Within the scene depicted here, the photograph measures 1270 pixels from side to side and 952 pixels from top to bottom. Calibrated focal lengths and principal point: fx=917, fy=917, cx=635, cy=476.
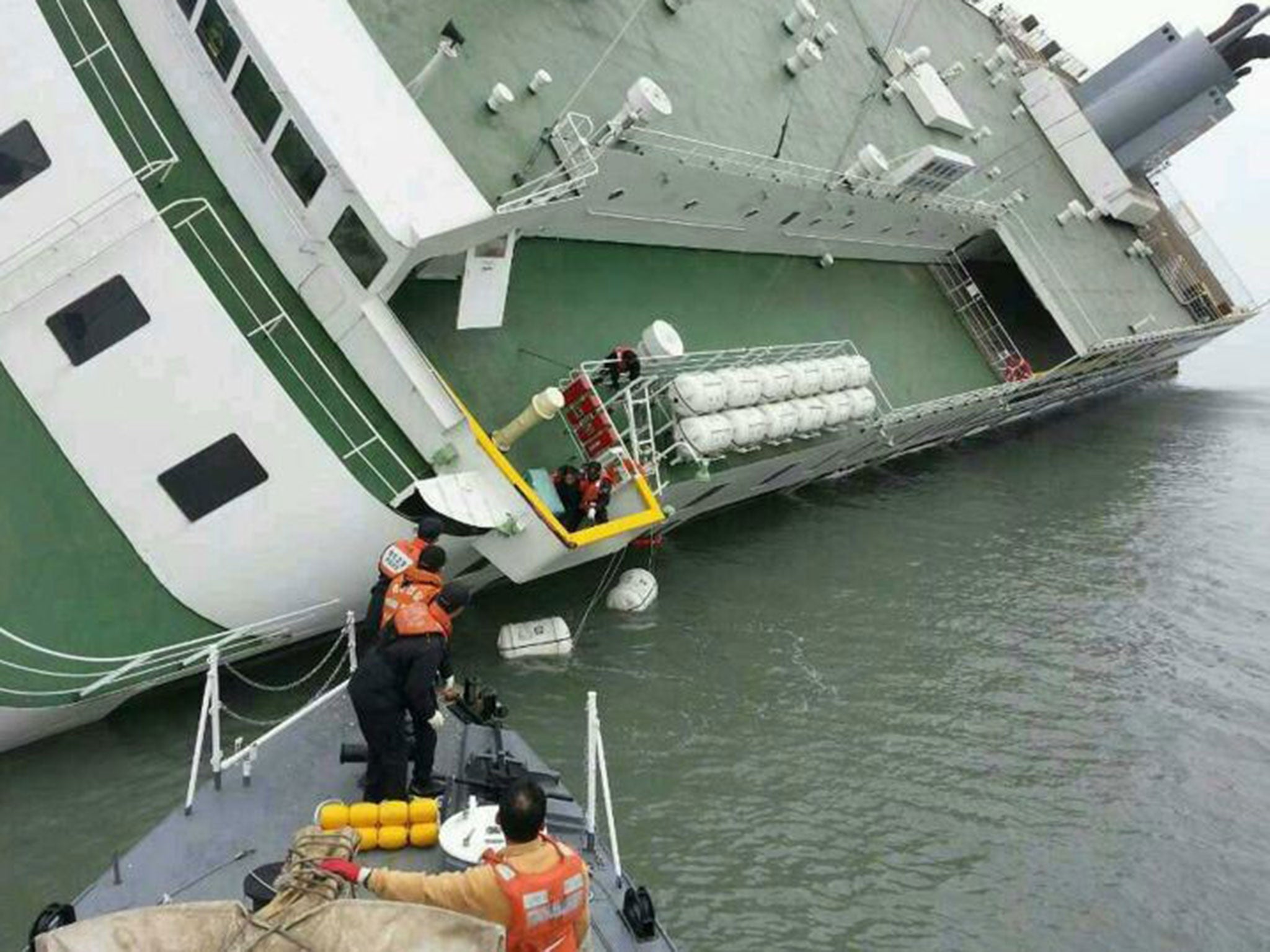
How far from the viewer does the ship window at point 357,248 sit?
948 cm

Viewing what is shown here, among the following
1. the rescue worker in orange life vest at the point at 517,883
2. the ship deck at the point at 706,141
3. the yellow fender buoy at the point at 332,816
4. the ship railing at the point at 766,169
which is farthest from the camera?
the ship railing at the point at 766,169

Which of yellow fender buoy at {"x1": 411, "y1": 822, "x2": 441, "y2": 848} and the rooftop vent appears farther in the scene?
the rooftop vent

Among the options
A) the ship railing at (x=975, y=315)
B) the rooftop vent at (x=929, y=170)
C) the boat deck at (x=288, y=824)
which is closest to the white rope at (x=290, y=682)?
the boat deck at (x=288, y=824)

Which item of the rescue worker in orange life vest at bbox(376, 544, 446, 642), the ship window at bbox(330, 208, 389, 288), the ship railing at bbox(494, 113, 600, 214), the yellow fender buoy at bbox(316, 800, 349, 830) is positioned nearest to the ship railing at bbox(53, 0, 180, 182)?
the ship window at bbox(330, 208, 389, 288)

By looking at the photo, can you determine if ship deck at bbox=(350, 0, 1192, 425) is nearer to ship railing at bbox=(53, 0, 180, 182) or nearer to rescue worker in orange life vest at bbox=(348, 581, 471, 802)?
ship railing at bbox=(53, 0, 180, 182)

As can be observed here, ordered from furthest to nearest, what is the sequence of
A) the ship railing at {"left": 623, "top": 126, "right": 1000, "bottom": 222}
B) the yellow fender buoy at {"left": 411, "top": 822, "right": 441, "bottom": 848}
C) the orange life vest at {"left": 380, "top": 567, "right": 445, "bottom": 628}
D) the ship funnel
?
the ship railing at {"left": 623, "top": 126, "right": 1000, "bottom": 222} → the ship funnel → the orange life vest at {"left": 380, "top": 567, "right": 445, "bottom": 628} → the yellow fender buoy at {"left": 411, "top": 822, "right": 441, "bottom": 848}

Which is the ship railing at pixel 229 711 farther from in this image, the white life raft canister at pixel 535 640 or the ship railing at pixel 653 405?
the ship railing at pixel 653 405

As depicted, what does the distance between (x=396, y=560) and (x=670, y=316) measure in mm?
8684

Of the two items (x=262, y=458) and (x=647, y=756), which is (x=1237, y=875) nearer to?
(x=647, y=756)

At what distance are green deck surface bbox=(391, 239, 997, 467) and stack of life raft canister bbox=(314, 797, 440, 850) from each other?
237 inches

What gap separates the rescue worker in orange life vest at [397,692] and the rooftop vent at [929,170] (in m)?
14.4

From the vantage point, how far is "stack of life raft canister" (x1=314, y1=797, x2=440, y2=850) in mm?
5828

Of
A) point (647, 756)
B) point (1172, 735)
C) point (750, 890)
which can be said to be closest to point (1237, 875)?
point (1172, 735)

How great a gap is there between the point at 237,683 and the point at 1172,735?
11.8 meters
